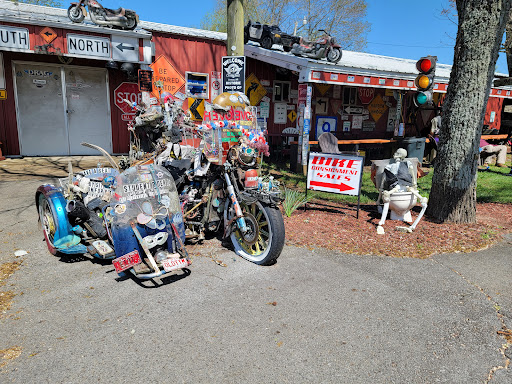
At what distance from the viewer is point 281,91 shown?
13.8m

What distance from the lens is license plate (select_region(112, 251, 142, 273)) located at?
3.72 meters

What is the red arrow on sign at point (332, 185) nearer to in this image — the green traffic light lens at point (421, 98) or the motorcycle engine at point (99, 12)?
the green traffic light lens at point (421, 98)

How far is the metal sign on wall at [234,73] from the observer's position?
6746 mm

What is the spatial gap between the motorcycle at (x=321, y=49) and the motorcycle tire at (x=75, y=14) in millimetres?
6149

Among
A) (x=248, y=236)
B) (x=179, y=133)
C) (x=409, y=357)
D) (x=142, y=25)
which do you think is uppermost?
(x=142, y=25)

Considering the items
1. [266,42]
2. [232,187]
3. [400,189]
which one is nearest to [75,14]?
[266,42]

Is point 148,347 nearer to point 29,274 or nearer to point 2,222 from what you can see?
point 29,274

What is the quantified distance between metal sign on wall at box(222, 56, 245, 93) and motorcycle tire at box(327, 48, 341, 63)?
222 inches

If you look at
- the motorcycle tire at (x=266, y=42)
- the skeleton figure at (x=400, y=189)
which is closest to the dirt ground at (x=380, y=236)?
the skeleton figure at (x=400, y=189)

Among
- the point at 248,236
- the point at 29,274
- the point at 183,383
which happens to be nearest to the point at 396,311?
the point at 248,236

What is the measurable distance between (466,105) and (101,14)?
877 centimetres

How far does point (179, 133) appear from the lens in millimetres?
5617

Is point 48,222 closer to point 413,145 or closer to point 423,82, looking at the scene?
point 423,82

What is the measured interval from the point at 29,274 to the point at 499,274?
17.8 feet
